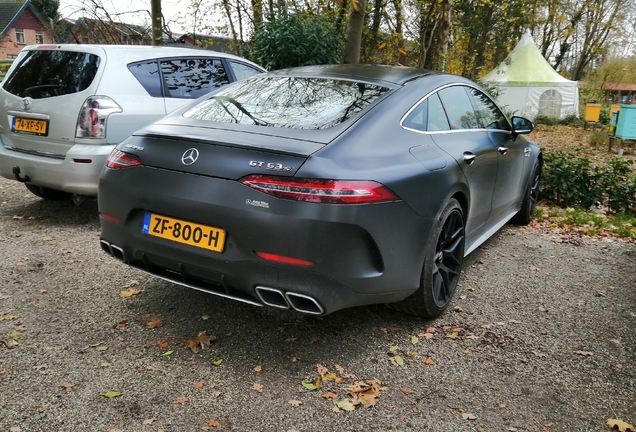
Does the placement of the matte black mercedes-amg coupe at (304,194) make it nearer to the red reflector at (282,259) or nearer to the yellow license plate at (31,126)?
the red reflector at (282,259)

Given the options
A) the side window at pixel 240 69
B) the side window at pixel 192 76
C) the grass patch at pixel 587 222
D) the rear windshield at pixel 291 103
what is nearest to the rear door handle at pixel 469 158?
the rear windshield at pixel 291 103

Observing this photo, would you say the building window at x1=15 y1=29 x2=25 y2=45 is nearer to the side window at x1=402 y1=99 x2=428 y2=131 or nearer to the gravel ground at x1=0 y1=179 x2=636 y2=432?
the gravel ground at x1=0 y1=179 x2=636 y2=432

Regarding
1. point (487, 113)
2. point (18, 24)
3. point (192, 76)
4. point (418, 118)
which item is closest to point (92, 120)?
point (192, 76)

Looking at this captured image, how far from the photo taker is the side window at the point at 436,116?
3.56m

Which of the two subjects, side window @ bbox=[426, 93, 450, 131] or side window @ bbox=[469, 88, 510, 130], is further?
side window @ bbox=[469, 88, 510, 130]

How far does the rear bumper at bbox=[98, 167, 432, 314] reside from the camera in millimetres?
2643

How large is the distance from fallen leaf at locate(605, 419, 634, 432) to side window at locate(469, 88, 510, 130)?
7.85ft

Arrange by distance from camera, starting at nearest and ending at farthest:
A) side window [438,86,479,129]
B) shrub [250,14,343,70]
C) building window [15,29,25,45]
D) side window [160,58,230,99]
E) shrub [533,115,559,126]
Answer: side window [438,86,479,129], side window [160,58,230,99], shrub [250,14,343,70], shrub [533,115,559,126], building window [15,29,25,45]

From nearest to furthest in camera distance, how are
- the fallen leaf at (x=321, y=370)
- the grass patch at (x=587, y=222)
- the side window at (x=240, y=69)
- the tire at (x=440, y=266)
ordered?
the fallen leaf at (x=321, y=370) < the tire at (x=440, y=266) < the grass patch at (x=587, y=222) < the side window at (x=240, y=69)

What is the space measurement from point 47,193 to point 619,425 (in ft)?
17.8

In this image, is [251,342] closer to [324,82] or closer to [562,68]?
[324,82]

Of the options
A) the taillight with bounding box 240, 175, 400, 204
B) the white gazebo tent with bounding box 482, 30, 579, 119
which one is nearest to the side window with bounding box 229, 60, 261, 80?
the taillight with bounding box 240, 175, 400, 204

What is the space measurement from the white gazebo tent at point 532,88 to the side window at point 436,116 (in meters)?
23.9

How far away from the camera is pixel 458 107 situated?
4.06m
